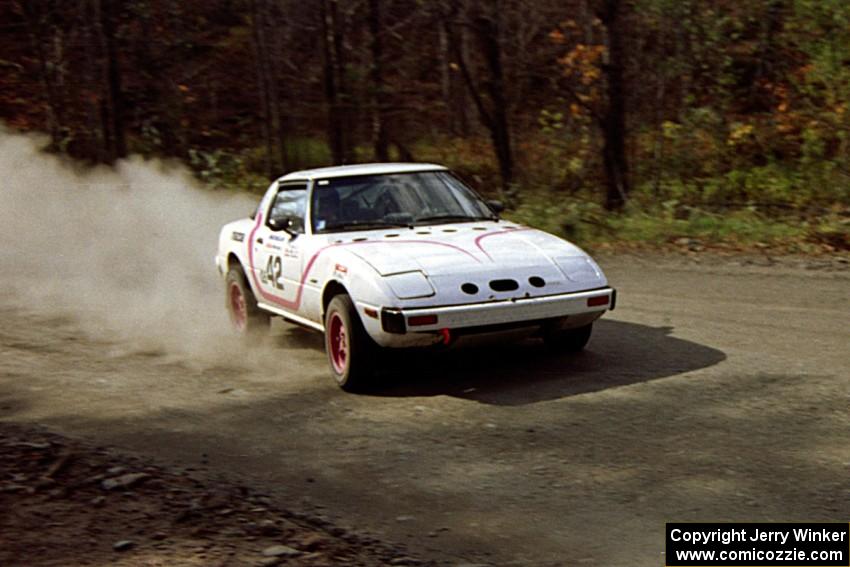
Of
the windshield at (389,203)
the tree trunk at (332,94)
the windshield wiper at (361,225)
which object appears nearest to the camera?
the windshield wiper at (361,225)

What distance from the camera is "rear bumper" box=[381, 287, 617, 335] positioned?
7.42 m

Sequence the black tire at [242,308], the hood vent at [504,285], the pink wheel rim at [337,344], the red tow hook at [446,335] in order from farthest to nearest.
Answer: the black tire at [242,308]
the pink wheel rim at [337,344]
the hood vent at [504,285]
the red tow hook at [446,335]

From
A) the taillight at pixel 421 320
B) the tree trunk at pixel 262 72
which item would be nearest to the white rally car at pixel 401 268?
the taillight at pixel 421 320

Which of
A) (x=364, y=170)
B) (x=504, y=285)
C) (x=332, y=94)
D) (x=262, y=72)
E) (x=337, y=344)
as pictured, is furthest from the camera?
(x=262, y=72)

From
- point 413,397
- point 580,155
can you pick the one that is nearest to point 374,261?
point 413,397

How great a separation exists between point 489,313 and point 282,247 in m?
2.45

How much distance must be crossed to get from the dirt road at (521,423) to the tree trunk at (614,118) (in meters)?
8.14

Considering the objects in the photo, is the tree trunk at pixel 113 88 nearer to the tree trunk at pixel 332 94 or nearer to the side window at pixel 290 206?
the tree trunk at pixel 332 94

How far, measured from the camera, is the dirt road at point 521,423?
5.15 metres

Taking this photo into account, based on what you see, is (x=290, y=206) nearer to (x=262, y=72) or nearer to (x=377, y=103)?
(x=377, y=103)

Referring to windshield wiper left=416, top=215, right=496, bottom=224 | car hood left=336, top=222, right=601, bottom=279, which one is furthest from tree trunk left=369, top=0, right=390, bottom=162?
car hood left=336, top=222, right=601, bottom=279

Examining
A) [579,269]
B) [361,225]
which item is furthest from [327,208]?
[579,269]

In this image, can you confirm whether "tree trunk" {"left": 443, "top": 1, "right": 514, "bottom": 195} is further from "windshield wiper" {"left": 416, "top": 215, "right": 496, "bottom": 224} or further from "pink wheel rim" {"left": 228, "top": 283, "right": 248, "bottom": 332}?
"windshield wiper" {"left": 416, "top": 215, "right": 496, "bottom": 224}

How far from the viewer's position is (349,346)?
784 centimetres
